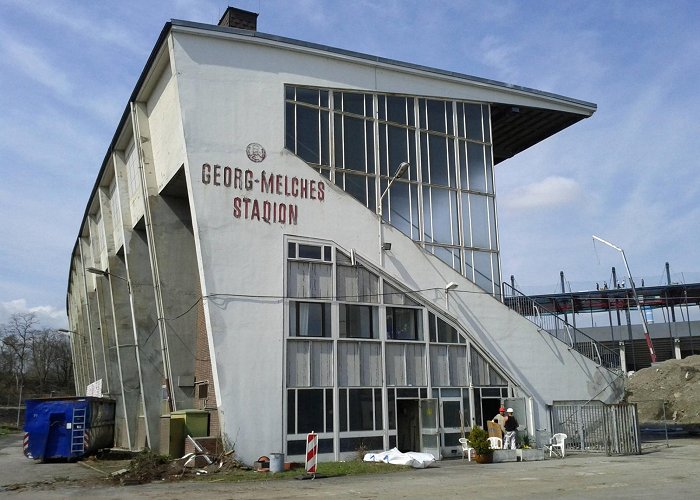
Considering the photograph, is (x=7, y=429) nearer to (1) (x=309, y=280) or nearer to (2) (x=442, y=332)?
(1) (x=309, y=280)

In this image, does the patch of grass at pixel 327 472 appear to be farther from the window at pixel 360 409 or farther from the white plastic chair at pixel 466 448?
the white plastic chair at pixel 466 448

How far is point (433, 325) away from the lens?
76.6ft

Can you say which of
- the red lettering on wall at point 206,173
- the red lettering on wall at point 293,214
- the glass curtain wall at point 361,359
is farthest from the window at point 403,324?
the red lettering on wall at point 206,173

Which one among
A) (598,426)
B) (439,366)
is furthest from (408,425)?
(598,426)

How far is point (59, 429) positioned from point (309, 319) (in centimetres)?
1120

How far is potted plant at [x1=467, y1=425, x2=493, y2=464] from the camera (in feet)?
66.5

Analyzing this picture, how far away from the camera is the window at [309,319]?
20672 mm

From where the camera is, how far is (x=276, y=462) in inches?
695

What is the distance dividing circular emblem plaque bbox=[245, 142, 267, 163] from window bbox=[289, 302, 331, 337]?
4.80 m

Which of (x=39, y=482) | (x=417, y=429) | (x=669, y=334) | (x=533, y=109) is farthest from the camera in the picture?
(x=669, y=334)

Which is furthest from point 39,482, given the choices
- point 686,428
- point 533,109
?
Result: point 686,428

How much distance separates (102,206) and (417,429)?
20.7m

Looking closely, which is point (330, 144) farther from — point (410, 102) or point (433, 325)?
point (433, 325)

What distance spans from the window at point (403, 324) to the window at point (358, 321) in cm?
57
